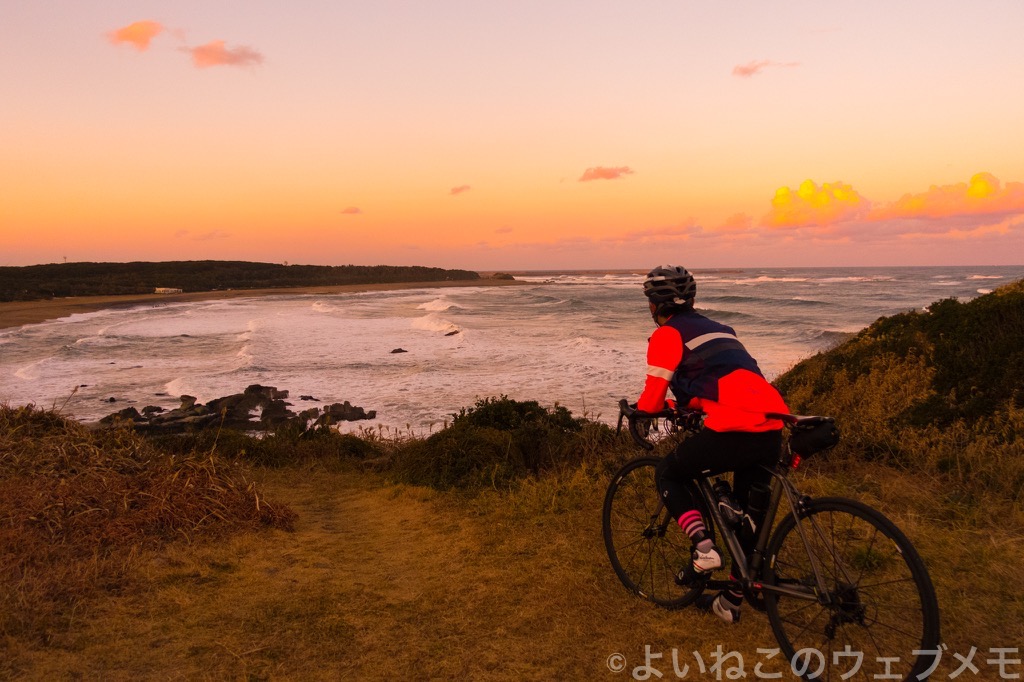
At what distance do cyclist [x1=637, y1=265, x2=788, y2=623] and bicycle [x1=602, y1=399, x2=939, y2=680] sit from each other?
0.38ft

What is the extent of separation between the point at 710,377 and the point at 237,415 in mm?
16131

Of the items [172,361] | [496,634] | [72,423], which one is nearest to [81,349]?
[172,361]

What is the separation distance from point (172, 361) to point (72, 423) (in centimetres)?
1985

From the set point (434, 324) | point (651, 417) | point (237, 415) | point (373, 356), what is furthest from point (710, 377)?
point (434, 324)

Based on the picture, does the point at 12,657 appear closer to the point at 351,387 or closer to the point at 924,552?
the point at 924,552

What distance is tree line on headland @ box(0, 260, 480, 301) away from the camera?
2990 inches

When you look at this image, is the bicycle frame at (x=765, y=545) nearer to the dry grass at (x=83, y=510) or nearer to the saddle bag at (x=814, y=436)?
the saddle bag at (x=814, y=436)

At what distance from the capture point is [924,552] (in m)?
5.33

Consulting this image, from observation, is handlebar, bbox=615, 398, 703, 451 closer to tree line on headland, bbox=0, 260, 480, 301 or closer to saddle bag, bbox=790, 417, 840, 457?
saddle bag, bbox=790, 417, 840, 457

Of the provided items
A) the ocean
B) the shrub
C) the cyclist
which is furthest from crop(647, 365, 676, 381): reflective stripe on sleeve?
the ocean

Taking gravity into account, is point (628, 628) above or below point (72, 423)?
below

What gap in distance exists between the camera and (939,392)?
9.48 meters

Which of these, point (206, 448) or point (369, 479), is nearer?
point (369, 479)

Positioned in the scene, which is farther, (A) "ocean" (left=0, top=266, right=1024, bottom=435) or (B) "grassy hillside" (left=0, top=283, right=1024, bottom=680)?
(A) "ocean" (left=0, top=266, right=1024, bottom=435)
